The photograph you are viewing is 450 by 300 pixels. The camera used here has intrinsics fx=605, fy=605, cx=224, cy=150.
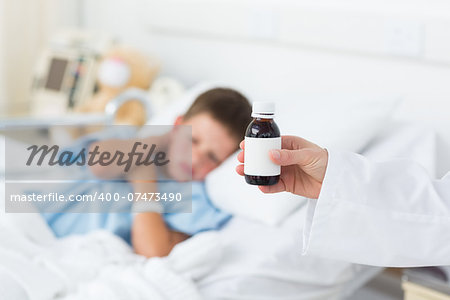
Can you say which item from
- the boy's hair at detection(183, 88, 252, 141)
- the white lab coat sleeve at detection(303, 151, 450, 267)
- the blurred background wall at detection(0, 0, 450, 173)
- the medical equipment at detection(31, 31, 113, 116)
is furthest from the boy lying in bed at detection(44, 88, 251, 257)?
the medical equipment at detection(31, 31, 113, 116)

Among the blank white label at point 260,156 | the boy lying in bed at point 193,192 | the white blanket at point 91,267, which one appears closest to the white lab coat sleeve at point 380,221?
the blank white label at point 260,156

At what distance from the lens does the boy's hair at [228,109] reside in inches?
56.6

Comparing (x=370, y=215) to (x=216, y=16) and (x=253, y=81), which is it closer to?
(x=253, y=81)

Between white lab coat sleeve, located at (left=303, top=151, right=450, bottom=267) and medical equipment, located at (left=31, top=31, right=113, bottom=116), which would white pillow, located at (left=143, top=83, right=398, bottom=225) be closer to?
white lab coat sleeve, located at (left=303, top=151, right=450, bottom=267)

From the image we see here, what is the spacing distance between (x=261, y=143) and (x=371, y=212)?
24cm

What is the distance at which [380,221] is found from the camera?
3.22 ft

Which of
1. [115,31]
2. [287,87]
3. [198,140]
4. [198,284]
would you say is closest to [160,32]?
[115,31]

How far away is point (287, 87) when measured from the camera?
203cm

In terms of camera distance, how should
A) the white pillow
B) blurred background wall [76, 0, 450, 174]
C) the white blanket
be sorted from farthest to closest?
blurred background wall [76, 0, 450, 174] < the white pillow < the white blanket

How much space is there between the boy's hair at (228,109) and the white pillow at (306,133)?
0.09 metres

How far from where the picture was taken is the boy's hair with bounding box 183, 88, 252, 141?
4.71 feet

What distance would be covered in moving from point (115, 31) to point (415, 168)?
201 cm

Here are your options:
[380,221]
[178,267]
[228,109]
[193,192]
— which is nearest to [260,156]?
[380,221]

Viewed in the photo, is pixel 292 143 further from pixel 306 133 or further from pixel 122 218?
pixel 122 218
